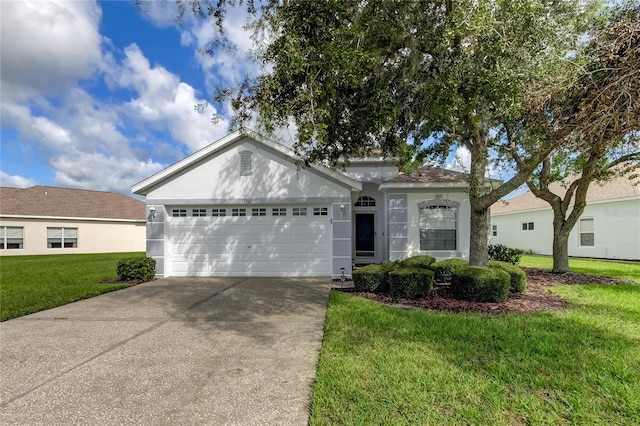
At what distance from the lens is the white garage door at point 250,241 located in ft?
38.0

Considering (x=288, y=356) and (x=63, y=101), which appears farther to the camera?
(x=63, y=101)

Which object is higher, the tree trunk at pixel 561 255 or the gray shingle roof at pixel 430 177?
the gray shingle roof at pixel 430 177

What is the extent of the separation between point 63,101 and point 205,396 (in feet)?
68.8

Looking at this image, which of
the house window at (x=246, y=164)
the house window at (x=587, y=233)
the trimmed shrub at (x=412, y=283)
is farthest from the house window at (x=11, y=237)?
the house window at (x=587, y=233)

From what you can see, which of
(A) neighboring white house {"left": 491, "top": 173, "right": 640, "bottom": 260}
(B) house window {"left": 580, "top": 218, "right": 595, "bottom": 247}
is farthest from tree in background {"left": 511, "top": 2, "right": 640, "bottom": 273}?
(B) house window {"left": 580, "top": 218, "right": 595, "bottom": 247}

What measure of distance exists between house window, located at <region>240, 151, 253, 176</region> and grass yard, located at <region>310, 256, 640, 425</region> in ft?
21.7

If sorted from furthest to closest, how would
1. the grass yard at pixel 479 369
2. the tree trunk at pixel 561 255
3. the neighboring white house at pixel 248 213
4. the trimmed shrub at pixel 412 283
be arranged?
the tree trunk at pixel 561 255 < the neighboring white house at pixel 248 213 < the trimmed shrub at pixel 412 283 < the grass yard at pixel 479 369

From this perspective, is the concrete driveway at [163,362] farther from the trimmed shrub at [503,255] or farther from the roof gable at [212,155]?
the trimmed shrub at [503,255]

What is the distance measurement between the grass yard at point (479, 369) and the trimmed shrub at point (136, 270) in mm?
7632

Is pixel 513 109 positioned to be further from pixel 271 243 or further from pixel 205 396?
pixel 271 243

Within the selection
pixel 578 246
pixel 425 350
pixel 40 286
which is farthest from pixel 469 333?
pixel 578 246

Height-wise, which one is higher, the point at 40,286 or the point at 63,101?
the point at 63,101

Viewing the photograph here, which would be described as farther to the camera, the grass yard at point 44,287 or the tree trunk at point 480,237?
the tree trunk at point 480,237

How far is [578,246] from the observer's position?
18.5 meters
